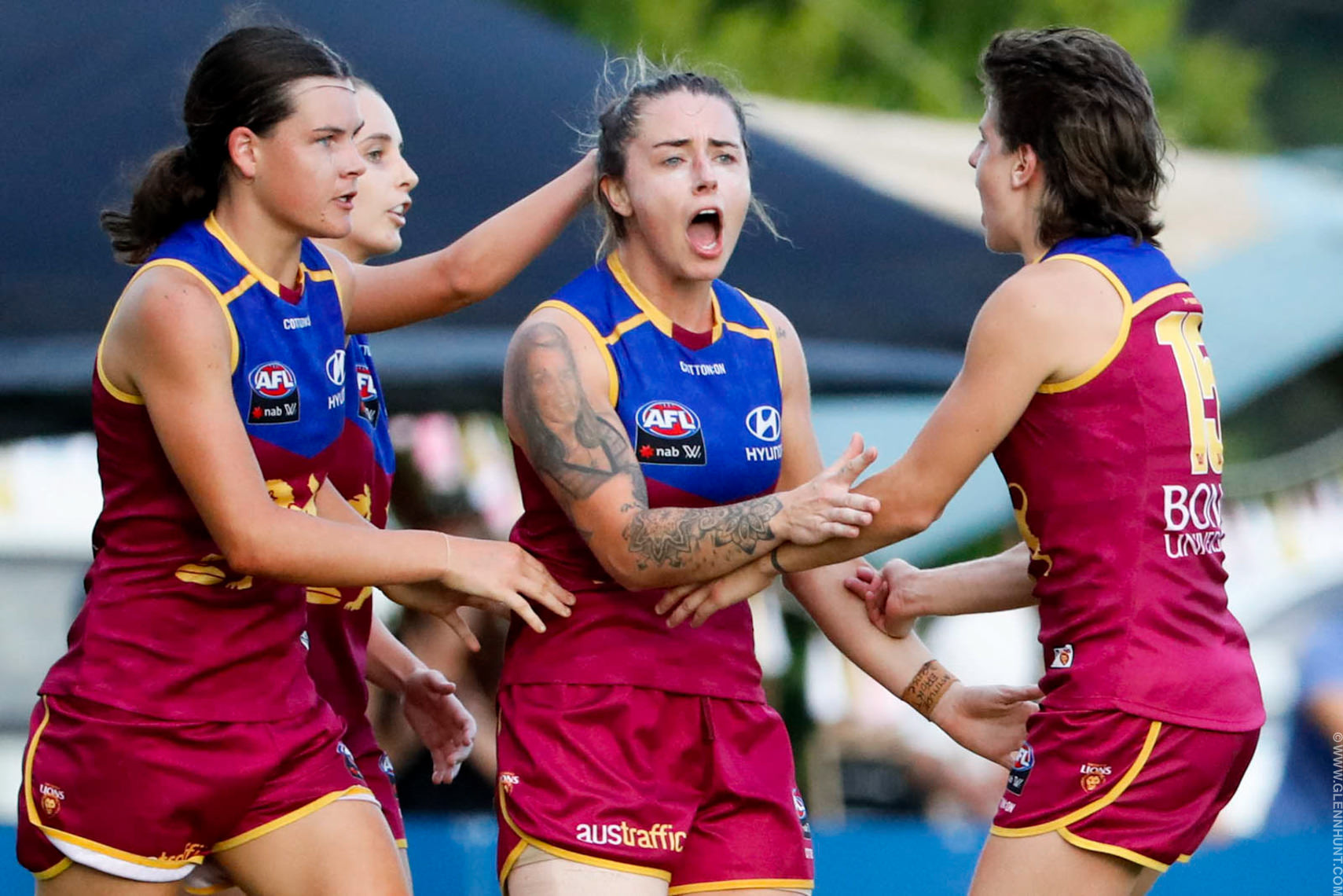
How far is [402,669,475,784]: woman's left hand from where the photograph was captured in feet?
13.1

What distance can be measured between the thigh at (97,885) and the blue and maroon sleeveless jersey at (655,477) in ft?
2.43

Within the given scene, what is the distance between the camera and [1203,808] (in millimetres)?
3129

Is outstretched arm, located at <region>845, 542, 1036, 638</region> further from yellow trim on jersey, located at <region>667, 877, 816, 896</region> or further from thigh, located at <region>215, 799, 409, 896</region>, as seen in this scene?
thigh, located at <region>215, 799, 409, 896</region>

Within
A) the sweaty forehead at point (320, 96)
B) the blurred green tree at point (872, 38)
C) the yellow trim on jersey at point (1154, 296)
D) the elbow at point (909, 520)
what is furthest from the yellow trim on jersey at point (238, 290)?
the blurred green tree at point (872, 38)

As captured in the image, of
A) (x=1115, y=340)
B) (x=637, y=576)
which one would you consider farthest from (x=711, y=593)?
(x=1115, y=340)

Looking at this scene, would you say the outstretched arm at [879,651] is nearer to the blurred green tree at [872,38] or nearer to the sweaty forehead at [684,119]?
the sweaty forehead at [684,119]

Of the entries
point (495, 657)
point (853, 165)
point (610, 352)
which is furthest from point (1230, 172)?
point (610, 352)

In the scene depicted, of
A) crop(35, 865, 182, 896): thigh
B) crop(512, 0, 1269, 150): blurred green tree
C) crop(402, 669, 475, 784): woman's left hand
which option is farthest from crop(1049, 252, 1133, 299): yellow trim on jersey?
crop(512, 0, 1269, 150): blurred green tree

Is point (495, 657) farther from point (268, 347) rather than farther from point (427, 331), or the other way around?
point (268, 347)

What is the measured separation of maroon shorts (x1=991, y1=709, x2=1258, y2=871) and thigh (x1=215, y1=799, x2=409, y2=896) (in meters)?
1.09

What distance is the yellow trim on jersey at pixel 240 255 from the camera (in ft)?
10.7

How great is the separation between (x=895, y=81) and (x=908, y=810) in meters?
5.79

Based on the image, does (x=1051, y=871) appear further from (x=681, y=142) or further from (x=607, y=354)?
(x=681, y=142)

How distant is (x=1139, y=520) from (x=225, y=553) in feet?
5.14
